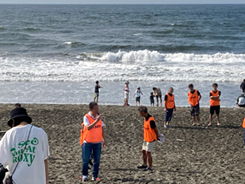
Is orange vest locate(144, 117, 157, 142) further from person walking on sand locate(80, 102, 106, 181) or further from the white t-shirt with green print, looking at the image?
the white t-shirt with green print

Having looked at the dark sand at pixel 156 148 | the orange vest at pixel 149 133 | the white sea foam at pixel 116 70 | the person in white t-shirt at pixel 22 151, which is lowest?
the dark sand at pixel 156 148

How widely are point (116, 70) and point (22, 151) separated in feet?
77.4

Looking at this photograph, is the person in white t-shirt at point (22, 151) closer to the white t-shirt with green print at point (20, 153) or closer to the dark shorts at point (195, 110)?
the white t-shirt with green print at point (20, 153)

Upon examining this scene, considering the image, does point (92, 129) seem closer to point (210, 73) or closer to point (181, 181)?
point (181, 181)

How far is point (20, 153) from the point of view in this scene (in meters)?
3.92

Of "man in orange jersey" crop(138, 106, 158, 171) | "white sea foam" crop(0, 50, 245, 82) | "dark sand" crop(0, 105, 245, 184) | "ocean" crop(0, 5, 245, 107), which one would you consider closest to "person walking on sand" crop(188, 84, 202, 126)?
"dark sand" crop(0, 105, 245, 184)

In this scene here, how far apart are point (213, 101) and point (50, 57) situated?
2430 centimetres

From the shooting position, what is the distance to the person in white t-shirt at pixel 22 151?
3916mm

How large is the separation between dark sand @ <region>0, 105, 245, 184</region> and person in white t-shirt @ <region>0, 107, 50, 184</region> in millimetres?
3233

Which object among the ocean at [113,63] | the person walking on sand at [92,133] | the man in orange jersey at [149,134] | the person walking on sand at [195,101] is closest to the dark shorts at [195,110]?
the person walking on sand at [195,101]

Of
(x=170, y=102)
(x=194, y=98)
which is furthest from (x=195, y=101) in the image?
(x=170, y=102)

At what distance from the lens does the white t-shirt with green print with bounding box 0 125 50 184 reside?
392cm

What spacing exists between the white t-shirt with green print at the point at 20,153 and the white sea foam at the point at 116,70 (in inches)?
777

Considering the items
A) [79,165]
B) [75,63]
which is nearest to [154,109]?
[79,165]
